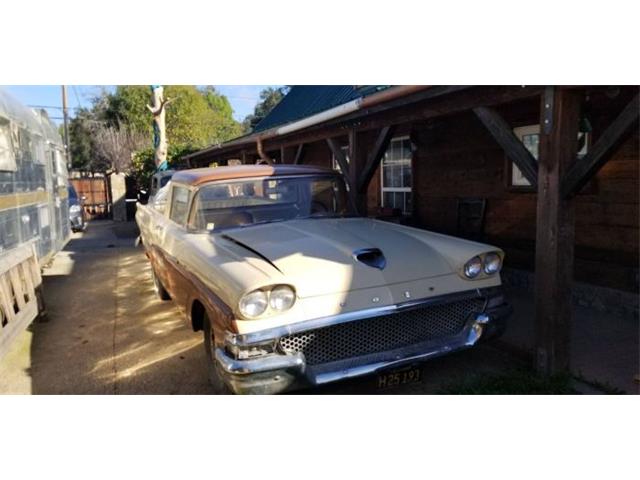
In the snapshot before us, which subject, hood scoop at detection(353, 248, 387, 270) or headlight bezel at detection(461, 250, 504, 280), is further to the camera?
headlight bezel at detection(461, 250, 504, 280)

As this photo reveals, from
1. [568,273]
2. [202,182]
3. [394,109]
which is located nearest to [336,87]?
[394,109]

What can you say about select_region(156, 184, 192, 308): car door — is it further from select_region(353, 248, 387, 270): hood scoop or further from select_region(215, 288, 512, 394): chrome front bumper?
select_region(353, 248, 387, 270): hood scoop

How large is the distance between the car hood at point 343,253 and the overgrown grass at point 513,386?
87 centimetres

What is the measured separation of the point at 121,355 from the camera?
4875 millimetres

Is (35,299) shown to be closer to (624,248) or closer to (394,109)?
(394,109)

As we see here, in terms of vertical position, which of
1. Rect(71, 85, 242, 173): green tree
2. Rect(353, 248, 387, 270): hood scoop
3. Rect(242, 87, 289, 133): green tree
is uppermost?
Rect(242, 87, 289, 133): green tree

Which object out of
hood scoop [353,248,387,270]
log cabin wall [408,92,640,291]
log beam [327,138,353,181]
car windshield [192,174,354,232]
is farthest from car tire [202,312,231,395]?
log cabin wall [408,92,640,291]

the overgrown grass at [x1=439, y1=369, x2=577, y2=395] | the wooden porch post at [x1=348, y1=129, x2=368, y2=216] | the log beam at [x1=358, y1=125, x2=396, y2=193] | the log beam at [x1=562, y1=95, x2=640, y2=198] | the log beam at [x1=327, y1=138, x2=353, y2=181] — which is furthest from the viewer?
the log beam at [x1=327, y1=138, x2=353, y2=181]

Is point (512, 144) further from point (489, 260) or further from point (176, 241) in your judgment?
point (176, 241)

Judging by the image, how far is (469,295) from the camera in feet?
12.0

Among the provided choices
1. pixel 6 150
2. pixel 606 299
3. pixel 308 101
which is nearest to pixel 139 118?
pixel 308 101

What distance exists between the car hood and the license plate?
607mm

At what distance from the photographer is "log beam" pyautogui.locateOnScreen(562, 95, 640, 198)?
319 cm

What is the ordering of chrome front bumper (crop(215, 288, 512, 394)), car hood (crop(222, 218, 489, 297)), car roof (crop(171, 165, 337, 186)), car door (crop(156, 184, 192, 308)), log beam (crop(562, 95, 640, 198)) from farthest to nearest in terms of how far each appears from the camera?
car roof (crop(171, 165, 337, 186))
car door (crop(156, 184, 192, 308))
car hood (crop(222, 218, 489, 297))
log beam (crop(562, 95, 640, 198))
chrome front bumper (crop(215, 288, 512, 394))
